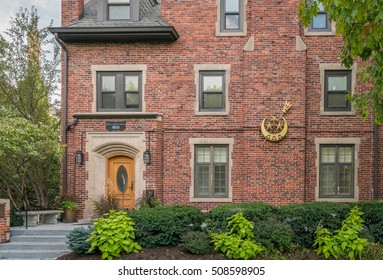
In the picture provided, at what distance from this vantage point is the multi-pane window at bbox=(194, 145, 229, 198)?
14008 millimetres

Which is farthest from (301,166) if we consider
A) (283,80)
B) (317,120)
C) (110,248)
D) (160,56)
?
(110,248)

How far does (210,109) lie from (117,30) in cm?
398

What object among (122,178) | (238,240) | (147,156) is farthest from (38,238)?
(238,240)

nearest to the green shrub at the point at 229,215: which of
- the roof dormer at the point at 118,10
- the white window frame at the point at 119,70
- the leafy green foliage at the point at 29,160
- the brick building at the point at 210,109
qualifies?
the brick building at the point at 210,109

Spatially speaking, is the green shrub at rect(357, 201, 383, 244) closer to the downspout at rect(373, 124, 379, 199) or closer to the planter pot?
the downspout at rect(373, 124, 379, 199)

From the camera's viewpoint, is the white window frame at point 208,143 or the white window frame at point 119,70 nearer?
the white window frame at point 208,143

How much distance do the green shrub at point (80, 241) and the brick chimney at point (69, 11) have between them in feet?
26.7

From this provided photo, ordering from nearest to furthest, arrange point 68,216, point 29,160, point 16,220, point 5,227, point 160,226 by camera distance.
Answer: point 160,226 → point 5,227 → point 16,220 → point 29,160 → point 68,216

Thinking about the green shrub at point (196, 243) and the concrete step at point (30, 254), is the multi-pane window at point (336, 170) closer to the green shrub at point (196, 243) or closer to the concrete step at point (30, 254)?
the green shrub at point (196, 243)

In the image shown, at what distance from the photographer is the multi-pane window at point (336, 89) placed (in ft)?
46.2

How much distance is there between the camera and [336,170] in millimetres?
14008

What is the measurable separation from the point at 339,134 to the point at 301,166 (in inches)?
69.1

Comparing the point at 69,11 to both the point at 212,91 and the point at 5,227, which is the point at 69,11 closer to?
the point at 212,91

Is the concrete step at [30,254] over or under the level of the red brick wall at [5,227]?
under
